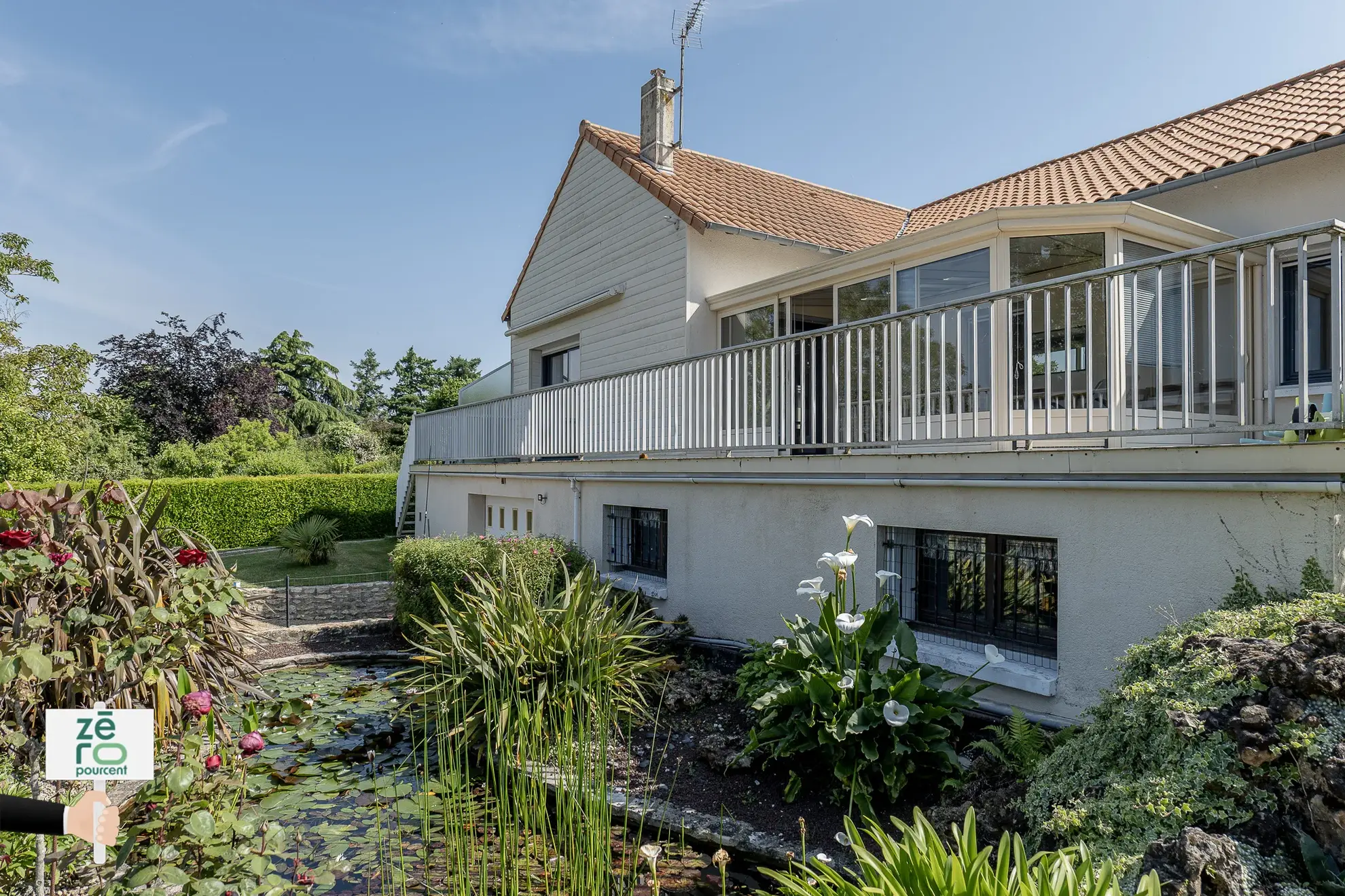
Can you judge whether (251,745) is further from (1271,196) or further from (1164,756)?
(1271,196)

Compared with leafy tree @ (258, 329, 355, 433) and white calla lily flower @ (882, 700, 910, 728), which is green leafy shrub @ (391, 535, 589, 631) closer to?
white calla lily flower @ (882, 700, 910, 728)

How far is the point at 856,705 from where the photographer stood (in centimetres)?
448

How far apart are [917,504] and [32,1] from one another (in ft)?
37.8

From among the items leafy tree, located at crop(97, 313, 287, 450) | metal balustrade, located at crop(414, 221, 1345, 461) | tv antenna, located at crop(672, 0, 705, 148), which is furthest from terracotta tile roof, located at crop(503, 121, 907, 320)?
leafy tree, located at crop(97, 313, 287, 450)

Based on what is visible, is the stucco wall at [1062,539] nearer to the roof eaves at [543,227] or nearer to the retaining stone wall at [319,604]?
the retaining stone wall at [319,604]

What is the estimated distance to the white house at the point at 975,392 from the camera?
440cm

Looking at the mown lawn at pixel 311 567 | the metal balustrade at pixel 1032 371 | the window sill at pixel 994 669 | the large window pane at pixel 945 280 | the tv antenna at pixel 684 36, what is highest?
the tv antenna at pixel 684 36

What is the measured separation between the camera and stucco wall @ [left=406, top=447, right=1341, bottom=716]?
4.06m

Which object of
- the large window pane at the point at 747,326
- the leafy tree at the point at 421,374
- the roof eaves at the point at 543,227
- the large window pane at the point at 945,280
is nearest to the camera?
the large window pane at the point at 945,280

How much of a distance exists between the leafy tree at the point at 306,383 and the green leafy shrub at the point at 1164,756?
39962 millimetres

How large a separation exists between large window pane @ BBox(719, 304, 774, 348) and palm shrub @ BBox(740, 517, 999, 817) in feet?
19.3

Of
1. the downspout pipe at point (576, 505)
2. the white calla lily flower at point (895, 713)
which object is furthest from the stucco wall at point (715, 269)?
the white calla lily flower at point (895, 713)

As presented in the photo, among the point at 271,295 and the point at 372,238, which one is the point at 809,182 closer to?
the point at 372,238

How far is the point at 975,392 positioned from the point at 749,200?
7.92 m
